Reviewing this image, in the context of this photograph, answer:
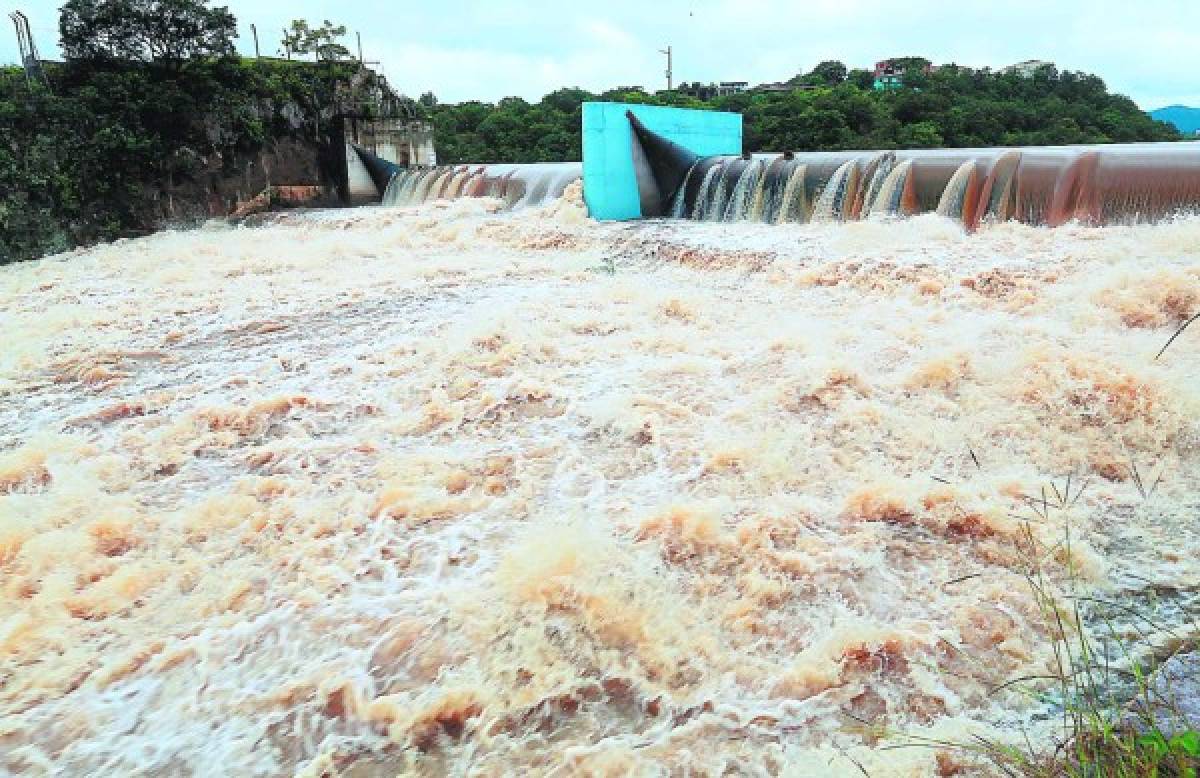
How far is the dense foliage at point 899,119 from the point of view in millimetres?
21141

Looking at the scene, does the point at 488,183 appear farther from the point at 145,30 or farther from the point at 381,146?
the point at 145,30

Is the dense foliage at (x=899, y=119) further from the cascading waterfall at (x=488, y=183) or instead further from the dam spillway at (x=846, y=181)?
the dam spillway at (x=846, y=181)

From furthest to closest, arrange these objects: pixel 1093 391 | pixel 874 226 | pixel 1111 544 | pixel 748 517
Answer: pixel 874 226, pixel 1093 391, pixel 748 517, pixel 1111 544

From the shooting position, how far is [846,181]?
27.8 feet

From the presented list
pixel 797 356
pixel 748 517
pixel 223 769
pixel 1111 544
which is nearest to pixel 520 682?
pixel 223 769

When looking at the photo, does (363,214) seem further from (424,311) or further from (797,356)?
(797,356)

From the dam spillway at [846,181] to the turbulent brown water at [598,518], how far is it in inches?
24.8

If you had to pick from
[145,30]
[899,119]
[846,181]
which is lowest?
[846,181]

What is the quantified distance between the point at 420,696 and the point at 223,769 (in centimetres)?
54

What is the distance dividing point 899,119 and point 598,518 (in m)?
24.7

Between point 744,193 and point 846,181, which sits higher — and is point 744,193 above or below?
below

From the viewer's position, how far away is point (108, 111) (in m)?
13.9

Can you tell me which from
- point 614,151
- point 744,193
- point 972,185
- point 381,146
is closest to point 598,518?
point 972,185

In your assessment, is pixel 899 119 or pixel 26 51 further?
pixel 899 119
